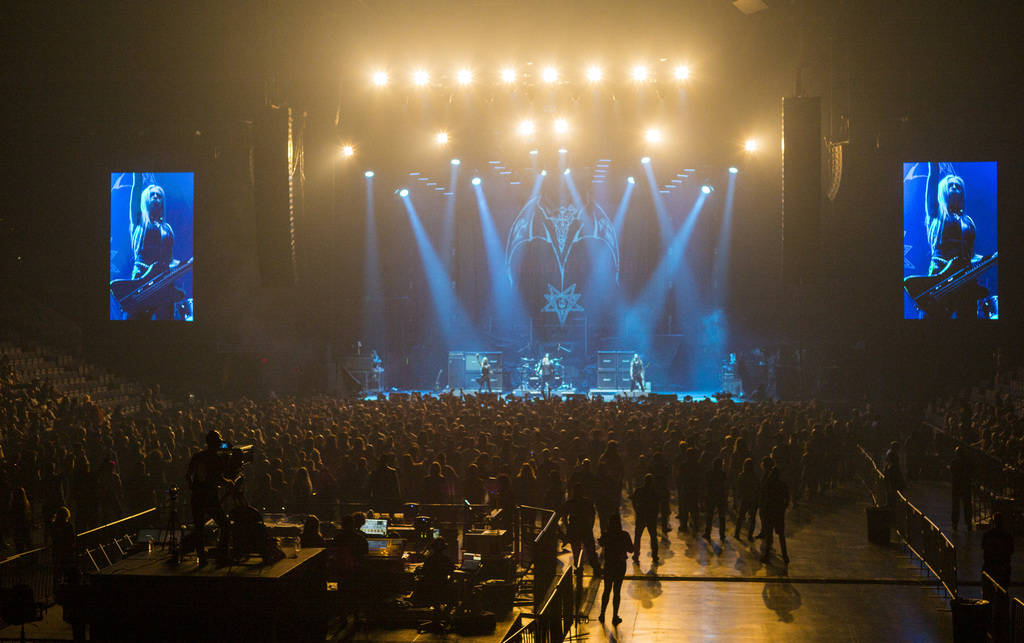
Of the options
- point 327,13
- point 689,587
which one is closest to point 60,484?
point 689,587

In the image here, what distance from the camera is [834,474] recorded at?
19922mm

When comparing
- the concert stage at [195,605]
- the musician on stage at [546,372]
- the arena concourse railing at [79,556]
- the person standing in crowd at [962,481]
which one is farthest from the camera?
the musician on stage at [546,372]

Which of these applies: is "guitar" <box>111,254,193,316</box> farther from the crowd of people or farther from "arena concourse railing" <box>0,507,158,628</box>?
"arena concourse railing" <box>0,507,158,628</box>

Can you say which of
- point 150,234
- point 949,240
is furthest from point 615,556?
point 150,234

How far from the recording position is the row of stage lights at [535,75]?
27.6 metres

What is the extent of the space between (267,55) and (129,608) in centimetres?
2126

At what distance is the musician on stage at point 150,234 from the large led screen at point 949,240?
90.4ft

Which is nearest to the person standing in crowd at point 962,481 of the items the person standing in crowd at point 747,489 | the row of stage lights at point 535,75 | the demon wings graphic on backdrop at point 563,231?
the person standing in crowd at point 747,489

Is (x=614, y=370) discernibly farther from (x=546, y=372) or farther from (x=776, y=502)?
(x=776, y=502)

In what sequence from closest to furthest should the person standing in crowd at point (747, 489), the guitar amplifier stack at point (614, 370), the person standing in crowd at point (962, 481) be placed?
the person standing in crowd at point (747, 489) → the person standing in crowd at point (962, 481) → the guitar amplifier stack at point (614, 370)

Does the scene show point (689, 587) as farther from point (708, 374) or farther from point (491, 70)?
point (708, 374)

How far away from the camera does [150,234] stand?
34.0 m

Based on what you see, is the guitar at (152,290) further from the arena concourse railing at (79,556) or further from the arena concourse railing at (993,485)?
the arena concourse railing at (993,485)

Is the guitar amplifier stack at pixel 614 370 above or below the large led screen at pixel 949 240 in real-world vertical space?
below
